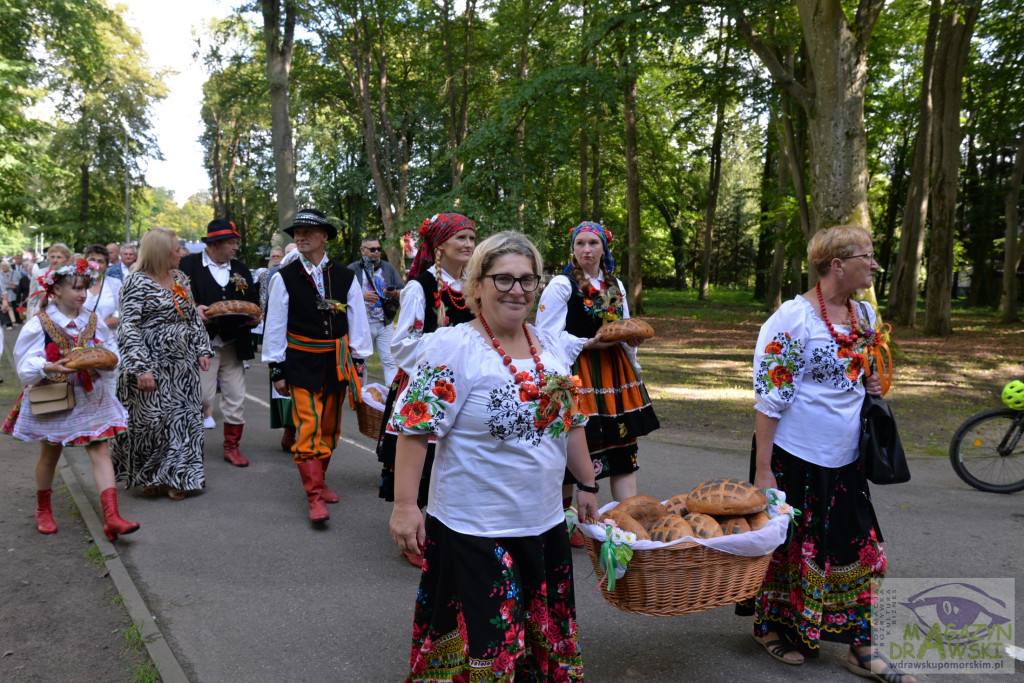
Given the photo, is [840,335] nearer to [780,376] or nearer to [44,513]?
[780,376]

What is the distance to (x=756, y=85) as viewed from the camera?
14656mm

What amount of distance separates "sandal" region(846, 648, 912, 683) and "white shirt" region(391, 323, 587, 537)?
199 centimetres

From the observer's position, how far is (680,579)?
9.69 ft

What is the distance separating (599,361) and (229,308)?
4.26 m

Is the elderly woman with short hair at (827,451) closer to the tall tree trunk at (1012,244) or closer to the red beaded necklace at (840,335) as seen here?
the red beaded necklace at (840,335)

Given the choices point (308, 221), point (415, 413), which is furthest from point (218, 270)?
point (415, 413)

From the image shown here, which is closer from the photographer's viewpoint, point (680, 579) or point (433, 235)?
point (680, 579)

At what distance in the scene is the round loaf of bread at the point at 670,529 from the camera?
3.01 metres

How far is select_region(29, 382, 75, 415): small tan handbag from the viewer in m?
5.30

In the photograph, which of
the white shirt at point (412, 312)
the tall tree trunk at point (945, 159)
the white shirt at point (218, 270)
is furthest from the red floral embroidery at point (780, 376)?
the tall tree trunk at point (945, 159)

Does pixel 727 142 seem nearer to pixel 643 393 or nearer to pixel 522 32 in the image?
pixel 522 32

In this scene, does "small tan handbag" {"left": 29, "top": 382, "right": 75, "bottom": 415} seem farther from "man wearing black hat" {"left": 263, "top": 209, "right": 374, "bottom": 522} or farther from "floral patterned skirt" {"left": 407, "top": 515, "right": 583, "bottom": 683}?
"floral patterned skirt" {"left": 407, "top": 515, "right": 583, "bottom": 683}

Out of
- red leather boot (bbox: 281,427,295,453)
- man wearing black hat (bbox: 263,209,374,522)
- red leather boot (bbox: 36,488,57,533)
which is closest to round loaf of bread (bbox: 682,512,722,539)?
man wearing black hat (bbox: 263,209,374,522)

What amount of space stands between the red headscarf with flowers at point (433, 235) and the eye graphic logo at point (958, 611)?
3.48 m
